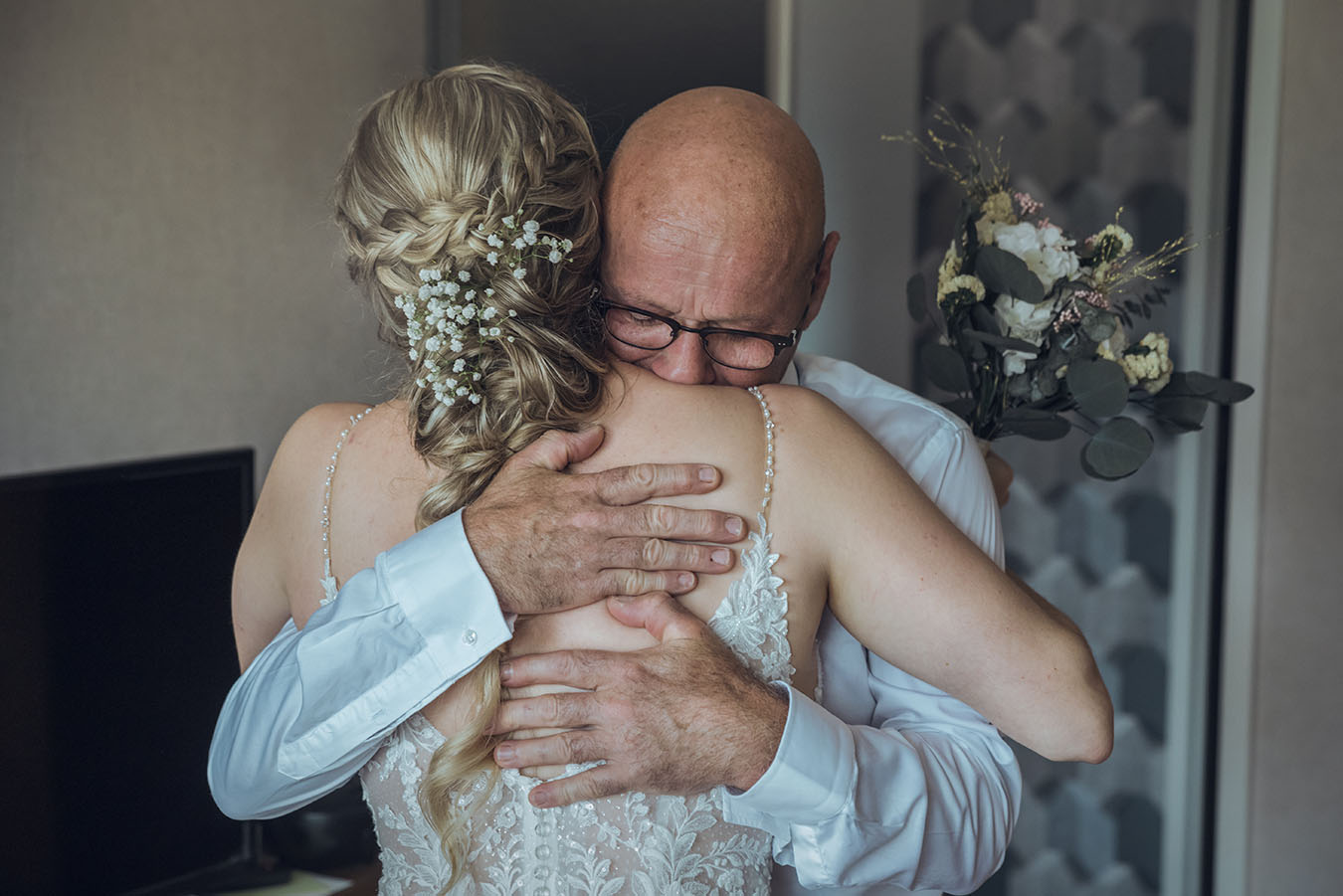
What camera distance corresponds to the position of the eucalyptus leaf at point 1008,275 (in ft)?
5.60

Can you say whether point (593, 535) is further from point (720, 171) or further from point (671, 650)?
point (720, 171)

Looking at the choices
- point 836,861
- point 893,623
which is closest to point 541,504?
point 893,623

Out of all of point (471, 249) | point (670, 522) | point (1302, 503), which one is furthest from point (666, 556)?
point (1302, 503)

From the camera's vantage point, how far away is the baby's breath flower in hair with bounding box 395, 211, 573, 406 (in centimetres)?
111

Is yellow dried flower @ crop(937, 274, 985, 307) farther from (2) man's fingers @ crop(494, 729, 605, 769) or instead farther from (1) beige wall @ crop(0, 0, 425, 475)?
(1) beige wall @ crop(0, 0, 425, 475)

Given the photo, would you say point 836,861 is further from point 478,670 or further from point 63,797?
point 63,797

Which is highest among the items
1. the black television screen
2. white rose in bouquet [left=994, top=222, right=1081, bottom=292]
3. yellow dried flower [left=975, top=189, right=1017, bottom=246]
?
yellow dried flower [left=975, top=189, right=1017, bottom=246]

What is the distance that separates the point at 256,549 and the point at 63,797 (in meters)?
0.60

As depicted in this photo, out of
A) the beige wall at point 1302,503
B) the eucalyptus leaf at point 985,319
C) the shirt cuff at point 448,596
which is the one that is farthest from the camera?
the beige wall at point 1302,503

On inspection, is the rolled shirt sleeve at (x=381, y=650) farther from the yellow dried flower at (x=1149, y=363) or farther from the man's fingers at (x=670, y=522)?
the yellow dried flower at (x=1149, y=363)

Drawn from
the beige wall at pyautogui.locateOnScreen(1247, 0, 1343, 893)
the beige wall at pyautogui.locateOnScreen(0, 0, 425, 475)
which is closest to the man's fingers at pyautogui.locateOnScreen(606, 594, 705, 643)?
the beige wall at pyautogui.locateOnScreen(0, 0, 425, 475)

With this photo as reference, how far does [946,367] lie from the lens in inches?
75.2

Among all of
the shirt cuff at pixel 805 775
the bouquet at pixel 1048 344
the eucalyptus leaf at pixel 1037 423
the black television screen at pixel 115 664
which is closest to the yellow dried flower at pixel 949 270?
the bouquet at pixel 1048 344

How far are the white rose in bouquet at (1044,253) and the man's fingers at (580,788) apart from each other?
1125 millimetres
